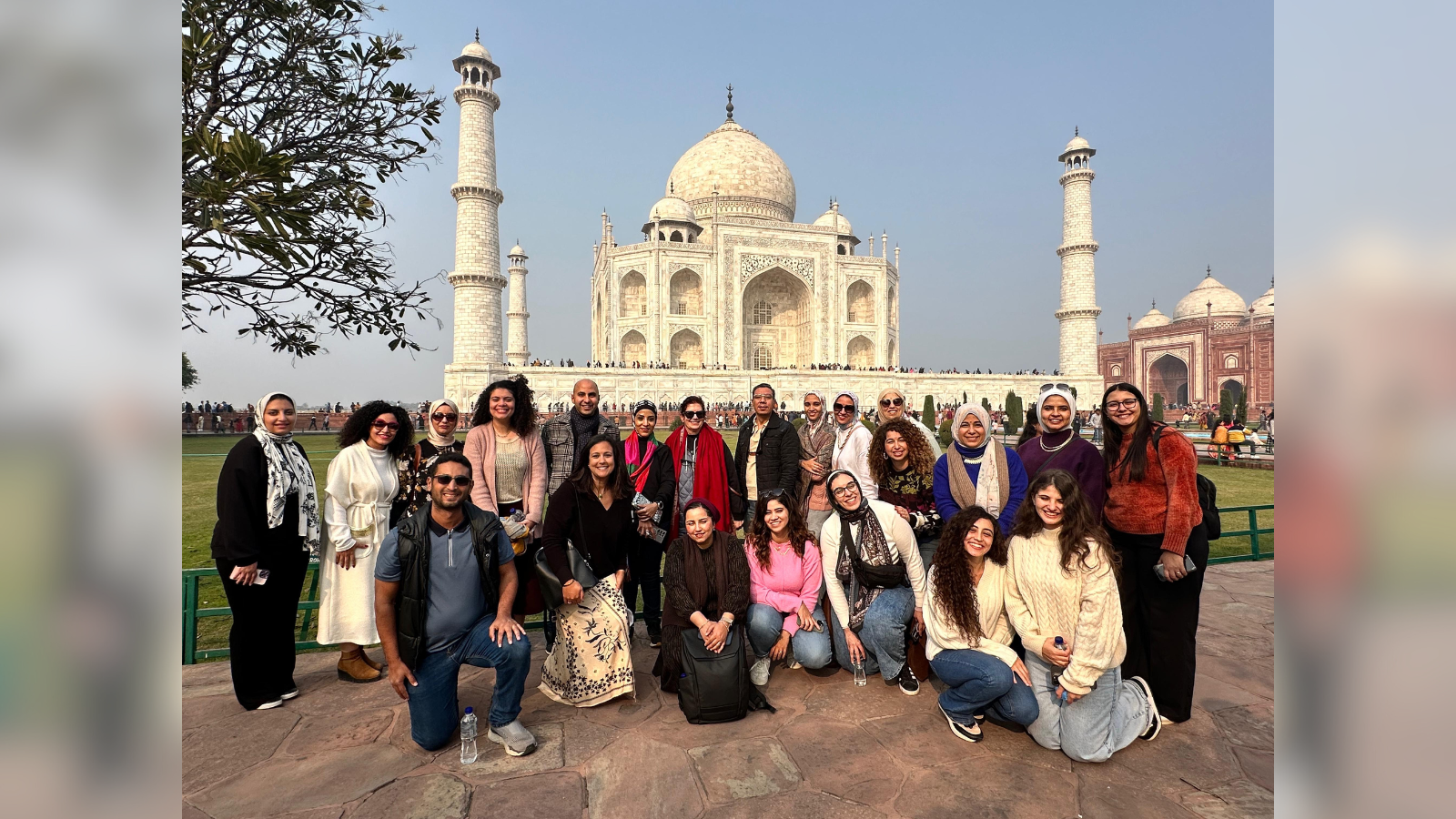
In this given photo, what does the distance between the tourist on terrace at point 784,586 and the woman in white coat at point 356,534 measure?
1.87 m

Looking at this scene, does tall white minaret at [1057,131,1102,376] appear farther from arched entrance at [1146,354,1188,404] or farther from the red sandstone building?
arched entrance at [1146,354,1188,404]

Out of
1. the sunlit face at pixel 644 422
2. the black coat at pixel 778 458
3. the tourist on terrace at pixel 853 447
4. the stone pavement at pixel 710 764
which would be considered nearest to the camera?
the stone pavement at pixel 710 764

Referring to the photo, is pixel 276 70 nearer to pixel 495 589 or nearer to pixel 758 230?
pixel 495 589

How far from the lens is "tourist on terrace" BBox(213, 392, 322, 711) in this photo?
299cm

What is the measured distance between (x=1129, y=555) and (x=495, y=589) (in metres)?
2.79

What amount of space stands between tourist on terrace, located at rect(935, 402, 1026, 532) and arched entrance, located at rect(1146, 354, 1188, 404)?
132 ft

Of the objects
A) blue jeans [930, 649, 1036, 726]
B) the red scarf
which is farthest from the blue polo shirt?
blue jeans [930, 649, 1036, 726]

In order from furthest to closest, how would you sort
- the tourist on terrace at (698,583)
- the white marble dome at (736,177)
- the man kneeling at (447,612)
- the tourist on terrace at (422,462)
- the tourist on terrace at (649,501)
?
1. the white marble dome at (736,177)
2. the tourist on terrace at (649,501)
3. the tourist on terrace at (422,462)
4. the tourist on terrace at (698,583)
5. the man kneeling at (447,612)

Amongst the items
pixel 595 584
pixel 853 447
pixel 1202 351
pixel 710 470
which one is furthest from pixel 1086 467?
pixel 1202 351

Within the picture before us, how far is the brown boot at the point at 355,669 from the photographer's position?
336 centimetres

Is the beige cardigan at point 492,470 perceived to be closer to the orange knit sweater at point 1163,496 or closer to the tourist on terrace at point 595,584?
the tourist on terrace at point 595,584

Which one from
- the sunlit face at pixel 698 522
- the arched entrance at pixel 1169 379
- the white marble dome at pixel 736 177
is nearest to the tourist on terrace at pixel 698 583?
the sunlit face at pixel 698 522
